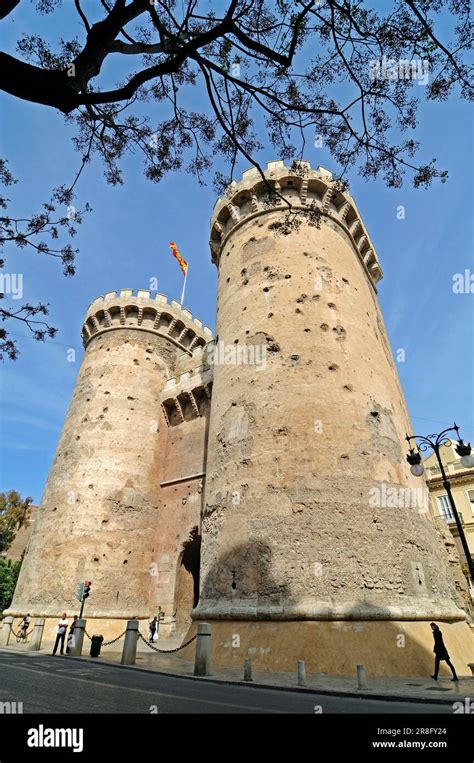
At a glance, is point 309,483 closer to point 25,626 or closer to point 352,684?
point 352,684

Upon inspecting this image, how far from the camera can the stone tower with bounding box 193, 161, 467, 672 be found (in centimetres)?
951

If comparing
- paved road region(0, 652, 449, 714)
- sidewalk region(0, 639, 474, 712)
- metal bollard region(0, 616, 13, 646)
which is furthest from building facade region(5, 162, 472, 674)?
paved road region(0, 652, 449, 714)

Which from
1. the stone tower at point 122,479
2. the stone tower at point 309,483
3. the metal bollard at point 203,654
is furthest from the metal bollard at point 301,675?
the stone tower at point 122,479

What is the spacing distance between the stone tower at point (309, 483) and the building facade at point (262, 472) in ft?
0.16

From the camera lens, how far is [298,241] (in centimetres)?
1603

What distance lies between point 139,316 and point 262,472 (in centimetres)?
1547

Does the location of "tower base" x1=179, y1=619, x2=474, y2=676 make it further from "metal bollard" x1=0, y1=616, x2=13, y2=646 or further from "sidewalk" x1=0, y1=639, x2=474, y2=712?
"metal bollard" x1=0, y1=616, x2=13, y2=646

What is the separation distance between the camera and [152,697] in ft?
17.9

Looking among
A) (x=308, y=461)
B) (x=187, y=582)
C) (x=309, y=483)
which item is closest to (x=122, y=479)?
(x=187, y=582)

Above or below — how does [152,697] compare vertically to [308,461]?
below

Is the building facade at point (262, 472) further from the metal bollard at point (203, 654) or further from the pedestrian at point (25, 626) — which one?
the metal bollard at point (203, 654)

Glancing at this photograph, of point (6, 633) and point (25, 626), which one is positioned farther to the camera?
point (25, 626)

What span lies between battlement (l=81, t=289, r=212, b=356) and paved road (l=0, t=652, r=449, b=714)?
18.2 metres
